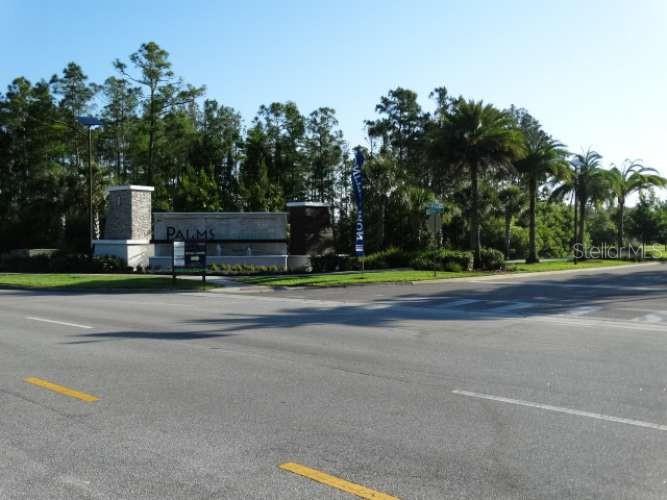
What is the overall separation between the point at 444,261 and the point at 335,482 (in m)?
31.6

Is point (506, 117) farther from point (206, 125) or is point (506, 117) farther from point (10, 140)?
A: point (10, 140)

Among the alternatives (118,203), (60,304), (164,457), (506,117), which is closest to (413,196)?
(506,117)

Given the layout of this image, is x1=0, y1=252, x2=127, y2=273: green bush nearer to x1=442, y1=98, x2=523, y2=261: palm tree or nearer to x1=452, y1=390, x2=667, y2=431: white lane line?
x1=442, y1=98, x2=523, y2=261: palm tree

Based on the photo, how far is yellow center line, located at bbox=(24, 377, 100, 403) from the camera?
7.29 meters

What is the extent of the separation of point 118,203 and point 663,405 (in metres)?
35.3

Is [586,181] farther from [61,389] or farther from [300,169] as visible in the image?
[61,389]

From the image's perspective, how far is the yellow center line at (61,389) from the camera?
7.29m

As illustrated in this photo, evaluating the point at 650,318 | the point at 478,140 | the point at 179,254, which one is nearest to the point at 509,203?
the point at 478,140

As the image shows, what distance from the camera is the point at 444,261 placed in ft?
118

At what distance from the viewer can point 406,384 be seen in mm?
8031

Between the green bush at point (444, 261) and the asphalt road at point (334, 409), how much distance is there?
20.7 metres

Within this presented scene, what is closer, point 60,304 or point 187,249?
point 60,304

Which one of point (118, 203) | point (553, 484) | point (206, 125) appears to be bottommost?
point (553, 484)

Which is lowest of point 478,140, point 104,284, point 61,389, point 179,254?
point 61,389
